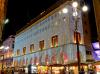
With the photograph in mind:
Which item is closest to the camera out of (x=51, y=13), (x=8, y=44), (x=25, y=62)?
(x=51, y=13)

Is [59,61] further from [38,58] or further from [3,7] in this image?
[3,7]

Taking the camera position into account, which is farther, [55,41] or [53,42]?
[53,42]

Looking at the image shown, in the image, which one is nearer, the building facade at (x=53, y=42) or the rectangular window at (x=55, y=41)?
the building facade at (x=53, y=42)

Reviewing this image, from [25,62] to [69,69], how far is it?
15.2 metres

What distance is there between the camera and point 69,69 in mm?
24328

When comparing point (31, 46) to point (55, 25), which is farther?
point (31, 46)

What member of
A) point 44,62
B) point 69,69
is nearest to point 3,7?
point 69,69

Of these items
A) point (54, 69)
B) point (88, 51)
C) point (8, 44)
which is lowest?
point (54, 69)

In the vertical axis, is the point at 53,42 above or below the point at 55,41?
below

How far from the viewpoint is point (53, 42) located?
28.3 m

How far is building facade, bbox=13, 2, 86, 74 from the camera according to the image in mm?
24766

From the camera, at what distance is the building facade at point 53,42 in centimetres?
2477

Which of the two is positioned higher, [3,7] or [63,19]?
[63,19]

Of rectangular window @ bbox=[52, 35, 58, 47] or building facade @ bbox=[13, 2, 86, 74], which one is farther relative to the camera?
rectangular window @ bbox=[52, 35, 58, 47]
